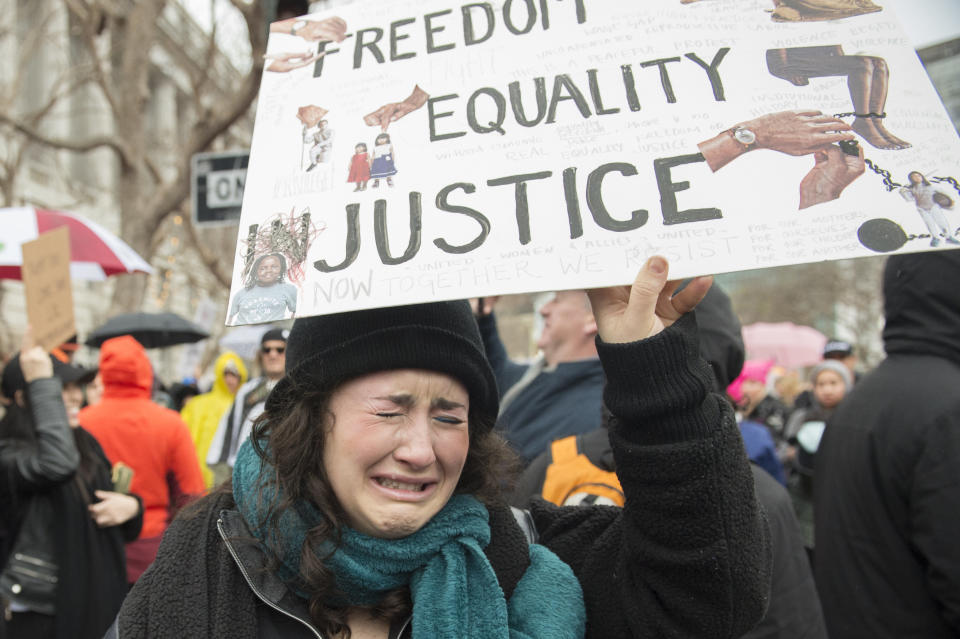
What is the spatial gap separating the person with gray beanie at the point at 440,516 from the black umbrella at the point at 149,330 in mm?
6031

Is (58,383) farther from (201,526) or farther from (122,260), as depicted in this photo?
→ (201,526)

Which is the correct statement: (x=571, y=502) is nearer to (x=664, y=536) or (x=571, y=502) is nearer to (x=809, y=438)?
(x=664, y=536)

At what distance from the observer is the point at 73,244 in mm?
4762

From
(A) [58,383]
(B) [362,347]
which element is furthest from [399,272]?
(A) [58,383]

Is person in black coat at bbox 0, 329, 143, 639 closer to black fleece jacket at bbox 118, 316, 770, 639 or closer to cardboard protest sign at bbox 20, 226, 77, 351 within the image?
cardboard protest sign at bbox 20, 226, 77, 351

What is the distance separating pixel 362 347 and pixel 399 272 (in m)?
0.34

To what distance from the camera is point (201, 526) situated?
1666mm

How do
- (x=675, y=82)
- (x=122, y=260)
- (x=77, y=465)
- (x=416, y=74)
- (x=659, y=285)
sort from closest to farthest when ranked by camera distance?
(x=659, y=285), (x=675, y=82), (x=416, y=74), (x=77, y=465), (x=122, y=260)

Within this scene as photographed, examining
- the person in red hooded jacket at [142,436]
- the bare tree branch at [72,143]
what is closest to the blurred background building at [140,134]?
the bare tree branch at [72,143]

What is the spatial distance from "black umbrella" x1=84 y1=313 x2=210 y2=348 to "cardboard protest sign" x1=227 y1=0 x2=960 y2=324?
6288mm

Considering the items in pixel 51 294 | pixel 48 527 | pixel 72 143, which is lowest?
pixel 48 527

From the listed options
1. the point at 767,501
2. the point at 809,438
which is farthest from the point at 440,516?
the point at 809,438

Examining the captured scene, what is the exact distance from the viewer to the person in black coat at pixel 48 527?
3.30 m

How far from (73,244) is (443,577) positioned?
4.09 metres
